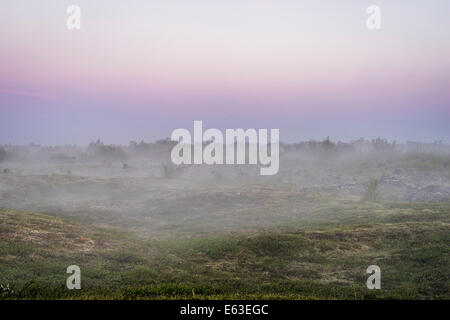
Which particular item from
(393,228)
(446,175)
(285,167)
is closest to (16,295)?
(393,228)

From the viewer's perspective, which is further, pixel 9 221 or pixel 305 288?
pixel 9 221

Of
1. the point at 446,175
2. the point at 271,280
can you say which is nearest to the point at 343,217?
the point at 271,280

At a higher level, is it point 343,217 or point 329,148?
point 329,148

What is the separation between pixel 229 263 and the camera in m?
24.4

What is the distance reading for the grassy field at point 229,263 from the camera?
15.8 meters

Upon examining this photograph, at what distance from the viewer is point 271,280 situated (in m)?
19.7

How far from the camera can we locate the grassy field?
15844 mm

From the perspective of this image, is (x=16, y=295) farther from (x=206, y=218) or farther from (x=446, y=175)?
(x=446, y=175)
